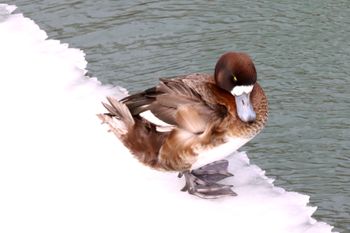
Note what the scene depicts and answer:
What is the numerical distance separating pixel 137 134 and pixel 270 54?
1603mm

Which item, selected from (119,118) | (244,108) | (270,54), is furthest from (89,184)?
(270,54)

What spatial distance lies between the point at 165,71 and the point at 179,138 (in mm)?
1533

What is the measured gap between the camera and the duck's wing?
4.06m

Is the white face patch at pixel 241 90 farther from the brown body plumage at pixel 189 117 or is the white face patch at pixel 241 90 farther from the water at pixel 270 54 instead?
the water at pixel 270 54

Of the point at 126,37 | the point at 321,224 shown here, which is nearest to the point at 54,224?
the point at 321,224

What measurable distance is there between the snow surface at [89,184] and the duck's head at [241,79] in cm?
49

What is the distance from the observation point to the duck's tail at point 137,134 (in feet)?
13.9

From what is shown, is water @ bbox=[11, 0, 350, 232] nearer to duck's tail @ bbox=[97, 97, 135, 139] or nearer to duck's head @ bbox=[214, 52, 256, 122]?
duck's head @ bbox=[214, 52, 256, 122]

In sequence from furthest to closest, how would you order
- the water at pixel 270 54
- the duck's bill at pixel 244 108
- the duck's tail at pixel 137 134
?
the water at pixel 270 54 < the duck's tail at pixel 137 134 < the duck's bill at pixel 244 108

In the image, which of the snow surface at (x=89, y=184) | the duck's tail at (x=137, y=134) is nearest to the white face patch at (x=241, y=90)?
the duck's tail at (x=137, y=134)

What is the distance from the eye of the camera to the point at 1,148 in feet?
16.0

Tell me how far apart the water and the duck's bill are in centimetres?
50

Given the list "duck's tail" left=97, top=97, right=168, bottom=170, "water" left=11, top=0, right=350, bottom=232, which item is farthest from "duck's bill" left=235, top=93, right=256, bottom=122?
"water" left=11, top=0, right=350, bottom=232

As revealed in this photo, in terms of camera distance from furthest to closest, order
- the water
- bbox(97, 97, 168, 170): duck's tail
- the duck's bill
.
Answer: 1. the water
2. bbox(97, 97, 168, 170): duck's tail
3. the duck's bill
